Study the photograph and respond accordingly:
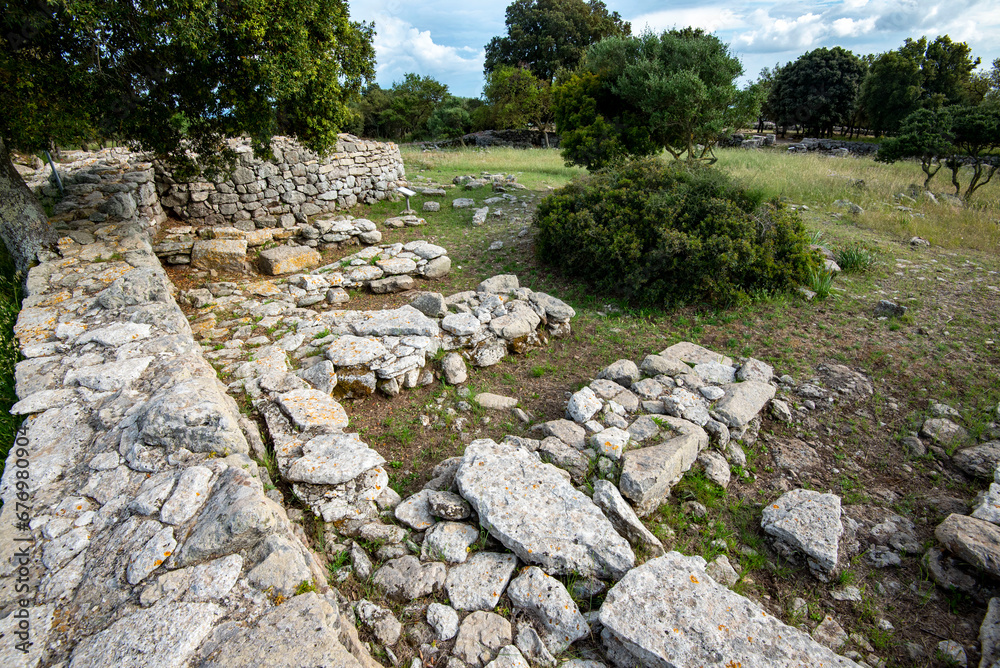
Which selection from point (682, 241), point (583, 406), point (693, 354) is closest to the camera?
point (583, 406)

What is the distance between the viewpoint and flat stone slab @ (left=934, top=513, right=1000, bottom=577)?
3633mm

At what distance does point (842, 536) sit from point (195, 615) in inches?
196

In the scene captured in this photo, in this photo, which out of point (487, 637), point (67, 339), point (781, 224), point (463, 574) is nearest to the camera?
point (487, 637)

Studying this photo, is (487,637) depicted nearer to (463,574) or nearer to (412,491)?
(463,574)

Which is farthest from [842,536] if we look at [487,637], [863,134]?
[863,134]

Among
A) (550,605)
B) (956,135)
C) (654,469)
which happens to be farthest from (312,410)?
(956,135)

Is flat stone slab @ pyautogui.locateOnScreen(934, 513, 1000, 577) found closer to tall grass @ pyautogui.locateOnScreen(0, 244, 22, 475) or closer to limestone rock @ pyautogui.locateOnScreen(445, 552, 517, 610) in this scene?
limestone rock @ pyautogui.locateOnScreen(445, 552, 517, 610)

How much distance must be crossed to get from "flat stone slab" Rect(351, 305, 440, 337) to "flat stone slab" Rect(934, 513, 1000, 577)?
218 inches

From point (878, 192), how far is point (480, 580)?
17664 mm

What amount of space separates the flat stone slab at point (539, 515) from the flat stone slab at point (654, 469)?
547 millimetres

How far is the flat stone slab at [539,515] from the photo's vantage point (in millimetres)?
3490

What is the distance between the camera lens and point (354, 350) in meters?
5.92

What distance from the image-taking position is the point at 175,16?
5625mm

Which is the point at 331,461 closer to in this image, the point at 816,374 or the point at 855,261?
the point at 816,374
